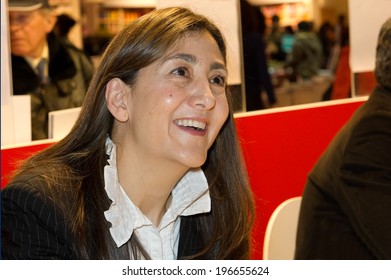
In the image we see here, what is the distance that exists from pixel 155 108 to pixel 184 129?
76 mm

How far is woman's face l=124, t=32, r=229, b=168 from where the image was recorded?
4.76 ft

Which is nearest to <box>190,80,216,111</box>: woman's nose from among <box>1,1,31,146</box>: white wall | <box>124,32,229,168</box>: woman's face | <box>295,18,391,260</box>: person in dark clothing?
<box>124,32,229,168</box>: woman's face

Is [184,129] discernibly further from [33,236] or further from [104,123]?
[33,236]

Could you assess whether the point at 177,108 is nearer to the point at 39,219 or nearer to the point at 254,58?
the point at 39,219

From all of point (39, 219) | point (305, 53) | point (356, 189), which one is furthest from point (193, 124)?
point (305, 53)

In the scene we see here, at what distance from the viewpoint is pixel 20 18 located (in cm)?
183

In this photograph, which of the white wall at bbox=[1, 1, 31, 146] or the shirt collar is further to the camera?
the white wall at bbox=[1, 1, 31, 146]

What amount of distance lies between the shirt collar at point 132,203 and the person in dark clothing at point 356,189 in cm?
34

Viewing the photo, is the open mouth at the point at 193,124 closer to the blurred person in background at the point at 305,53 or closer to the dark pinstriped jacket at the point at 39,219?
the dark pinstriped jacket at the point at 39,219

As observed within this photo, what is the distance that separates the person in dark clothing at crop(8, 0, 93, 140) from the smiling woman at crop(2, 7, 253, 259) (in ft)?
1.23

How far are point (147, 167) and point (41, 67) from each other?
0.63 m

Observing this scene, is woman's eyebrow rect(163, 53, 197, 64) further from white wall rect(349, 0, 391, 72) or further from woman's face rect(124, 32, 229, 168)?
white wall rect(349, 0, 391, 72)

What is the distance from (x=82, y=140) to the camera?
1437mm

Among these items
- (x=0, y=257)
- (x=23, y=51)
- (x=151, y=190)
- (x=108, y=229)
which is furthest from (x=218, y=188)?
(x=23, y=51)
